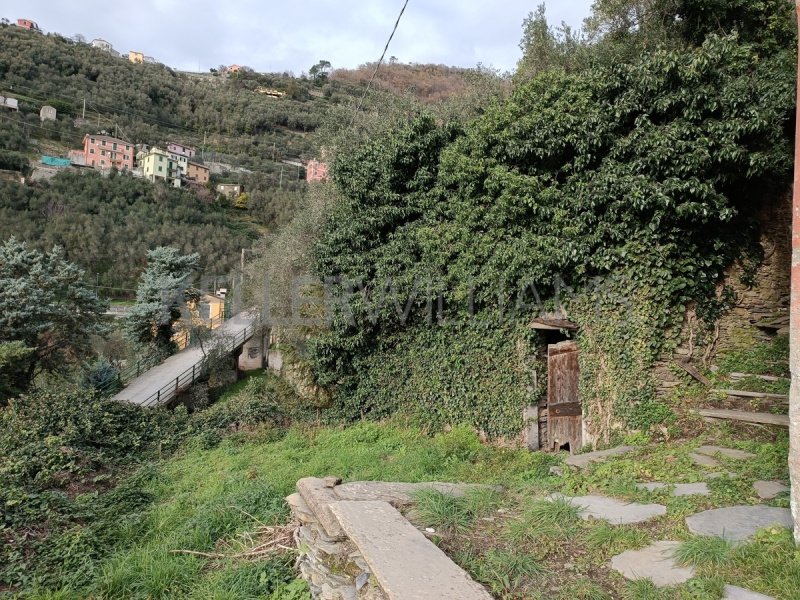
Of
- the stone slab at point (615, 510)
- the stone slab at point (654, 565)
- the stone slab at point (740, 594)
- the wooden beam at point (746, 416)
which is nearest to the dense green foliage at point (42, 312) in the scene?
the stone slab at point (615, 510)

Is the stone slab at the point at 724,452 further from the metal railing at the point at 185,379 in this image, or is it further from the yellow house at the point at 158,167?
the yellow house at the point at 158,167

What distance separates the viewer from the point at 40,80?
6197cm

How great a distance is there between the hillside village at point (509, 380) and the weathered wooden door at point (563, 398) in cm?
4

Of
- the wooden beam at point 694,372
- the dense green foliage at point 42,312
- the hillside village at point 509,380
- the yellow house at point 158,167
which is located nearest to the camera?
the hillside village at point 509,380

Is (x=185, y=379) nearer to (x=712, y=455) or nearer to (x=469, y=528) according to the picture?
(x=469, y=528)

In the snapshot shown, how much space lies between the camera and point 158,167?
5444cm

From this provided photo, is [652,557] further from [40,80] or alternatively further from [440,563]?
[40,80]

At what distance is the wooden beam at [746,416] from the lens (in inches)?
212

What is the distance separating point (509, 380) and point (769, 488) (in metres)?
4.34

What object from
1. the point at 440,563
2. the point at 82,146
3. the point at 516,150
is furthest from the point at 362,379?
the point at 82,146

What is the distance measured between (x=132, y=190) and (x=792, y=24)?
5188 cm

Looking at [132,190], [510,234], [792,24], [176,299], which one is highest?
[132,190]

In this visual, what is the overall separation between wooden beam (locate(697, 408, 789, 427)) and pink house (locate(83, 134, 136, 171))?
59.5 meters

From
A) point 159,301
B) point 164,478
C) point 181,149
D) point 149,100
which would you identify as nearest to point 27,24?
point 149,100
